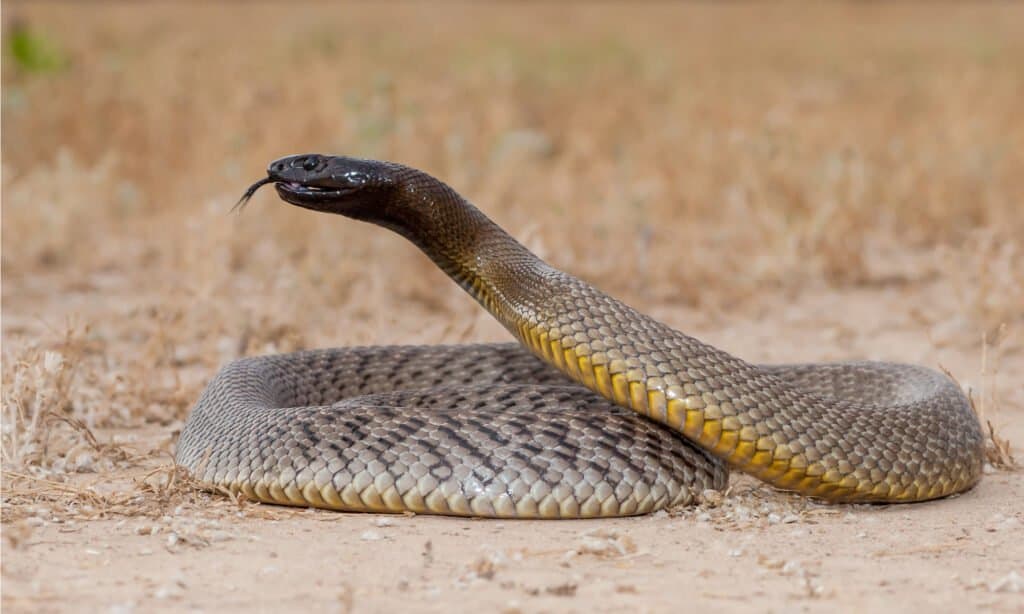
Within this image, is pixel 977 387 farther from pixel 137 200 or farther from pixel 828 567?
pixel 137 200

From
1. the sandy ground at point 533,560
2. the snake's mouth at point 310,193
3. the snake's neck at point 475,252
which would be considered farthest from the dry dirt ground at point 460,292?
the snake's mouth at point 310,193

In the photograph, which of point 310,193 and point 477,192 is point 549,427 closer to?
point 310,193

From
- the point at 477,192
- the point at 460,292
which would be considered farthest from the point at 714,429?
the point at 477,192

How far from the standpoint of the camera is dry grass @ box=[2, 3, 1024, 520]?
7.16 metres

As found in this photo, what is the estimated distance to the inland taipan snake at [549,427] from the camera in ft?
15.1

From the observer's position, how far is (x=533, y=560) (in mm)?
4090

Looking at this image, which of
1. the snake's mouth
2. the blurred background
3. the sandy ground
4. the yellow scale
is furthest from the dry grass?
the yellow scale

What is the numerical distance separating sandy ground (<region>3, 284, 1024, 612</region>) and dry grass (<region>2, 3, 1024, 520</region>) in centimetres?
48

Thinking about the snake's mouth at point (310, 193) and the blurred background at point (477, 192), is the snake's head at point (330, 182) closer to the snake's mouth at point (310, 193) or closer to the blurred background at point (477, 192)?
the snake's mouth at point (310, 193)

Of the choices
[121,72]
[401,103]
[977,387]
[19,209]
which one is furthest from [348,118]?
[977,387]

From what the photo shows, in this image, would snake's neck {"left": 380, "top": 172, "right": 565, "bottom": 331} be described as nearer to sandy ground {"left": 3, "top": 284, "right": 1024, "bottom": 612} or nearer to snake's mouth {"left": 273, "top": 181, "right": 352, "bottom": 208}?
snake's mouth {"left": 273, "top": 181, "right": 352, "bottom": 208}

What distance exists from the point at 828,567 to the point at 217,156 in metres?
7.89

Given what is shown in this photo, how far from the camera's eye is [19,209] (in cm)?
931

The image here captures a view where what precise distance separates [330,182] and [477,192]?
17.9 ft
